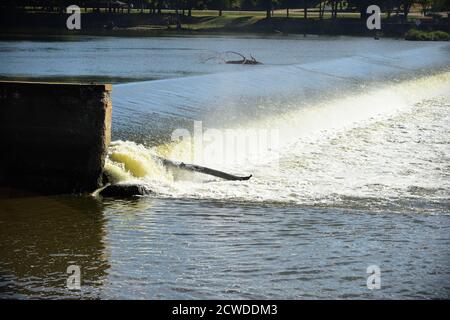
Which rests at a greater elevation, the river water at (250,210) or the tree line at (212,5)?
the tree line at (212,5)

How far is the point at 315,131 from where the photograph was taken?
2706 centimetres

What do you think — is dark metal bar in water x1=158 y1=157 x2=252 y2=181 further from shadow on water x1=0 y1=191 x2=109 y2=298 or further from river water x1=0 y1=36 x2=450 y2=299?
shadow on water x1=0 y1=191 x2=109 y2=298

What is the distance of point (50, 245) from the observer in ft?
43.9

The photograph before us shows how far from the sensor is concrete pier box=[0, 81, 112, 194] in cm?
1708

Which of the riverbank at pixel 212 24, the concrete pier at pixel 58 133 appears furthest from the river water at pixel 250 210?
the riverbank at pixel 212 24

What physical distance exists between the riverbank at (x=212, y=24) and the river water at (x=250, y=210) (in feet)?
281

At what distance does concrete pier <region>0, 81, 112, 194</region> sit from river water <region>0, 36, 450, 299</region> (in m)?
0.59

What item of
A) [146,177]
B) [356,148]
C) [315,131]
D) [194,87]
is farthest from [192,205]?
[194,87]

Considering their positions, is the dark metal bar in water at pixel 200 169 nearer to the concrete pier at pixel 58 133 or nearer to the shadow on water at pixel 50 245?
the concrete pier at pixel 58 133

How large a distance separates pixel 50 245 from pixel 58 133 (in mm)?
4213

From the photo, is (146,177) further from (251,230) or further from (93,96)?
(251,230)

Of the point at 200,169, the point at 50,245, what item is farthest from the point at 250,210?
the point at 50,245

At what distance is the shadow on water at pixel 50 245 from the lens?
11445 millimetres
